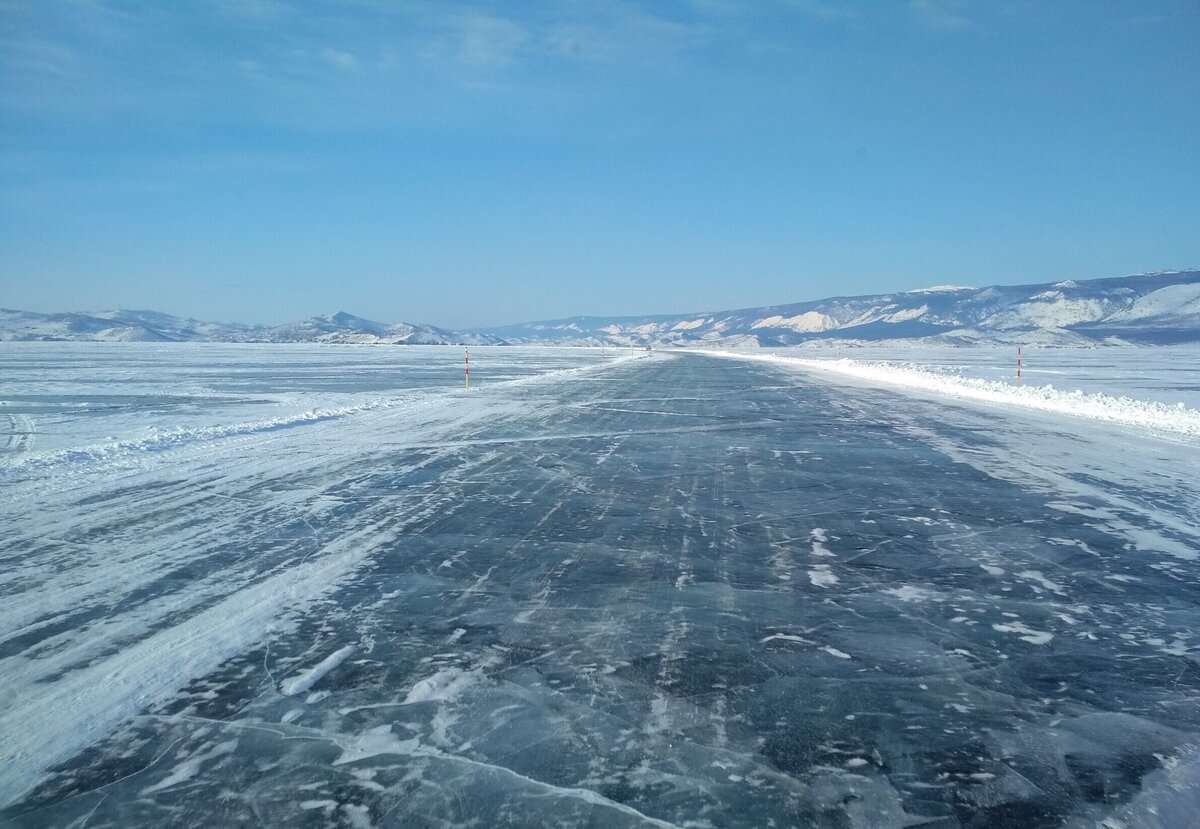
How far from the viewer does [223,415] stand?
50.3 ft

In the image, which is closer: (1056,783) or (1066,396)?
(1056,783)

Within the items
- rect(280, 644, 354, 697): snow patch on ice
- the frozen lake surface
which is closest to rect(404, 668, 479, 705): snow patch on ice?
the frozen lake surface

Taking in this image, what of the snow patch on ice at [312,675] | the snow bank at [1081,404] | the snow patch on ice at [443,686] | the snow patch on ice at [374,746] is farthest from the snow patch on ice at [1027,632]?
the snow bank at [1081,404]

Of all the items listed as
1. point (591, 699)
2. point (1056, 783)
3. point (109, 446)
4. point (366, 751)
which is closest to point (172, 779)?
point (366, 751)

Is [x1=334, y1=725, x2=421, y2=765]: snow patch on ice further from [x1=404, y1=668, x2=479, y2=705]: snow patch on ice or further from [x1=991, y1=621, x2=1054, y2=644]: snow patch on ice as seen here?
[x1=991, y1=621, x2=1054, y2=644]: snow patch on ice

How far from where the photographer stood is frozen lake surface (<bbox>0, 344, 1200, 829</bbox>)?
2.71 meters

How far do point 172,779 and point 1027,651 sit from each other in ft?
13.0

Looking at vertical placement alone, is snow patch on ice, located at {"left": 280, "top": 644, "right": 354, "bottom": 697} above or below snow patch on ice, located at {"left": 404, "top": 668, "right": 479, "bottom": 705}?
above

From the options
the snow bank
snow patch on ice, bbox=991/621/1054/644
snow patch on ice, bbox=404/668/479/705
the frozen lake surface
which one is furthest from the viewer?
the snow bank

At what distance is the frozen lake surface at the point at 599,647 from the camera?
2709 millimetres

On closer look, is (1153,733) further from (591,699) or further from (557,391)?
(557,391)

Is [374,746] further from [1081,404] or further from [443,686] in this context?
[1081,404]

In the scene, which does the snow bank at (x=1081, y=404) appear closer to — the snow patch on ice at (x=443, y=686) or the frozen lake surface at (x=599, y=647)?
the frozen lake surface at (x=599, y=647)

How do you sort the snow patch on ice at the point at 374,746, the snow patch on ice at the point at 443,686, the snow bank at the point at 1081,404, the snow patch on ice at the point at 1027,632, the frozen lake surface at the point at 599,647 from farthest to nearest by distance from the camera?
the snow bank at the point at 1081,404 → the snow patch on ice at the point at 1027,632 → the snow patch on ice at the point at 443,686 → the snow patch on ice at the point at 374,746 → the frozen lake surface at the point at 599,647
